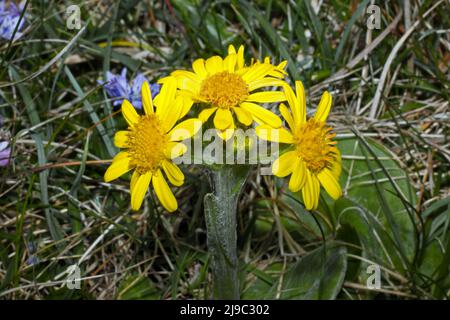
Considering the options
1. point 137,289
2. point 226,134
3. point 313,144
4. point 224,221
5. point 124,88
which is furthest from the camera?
point 124,88

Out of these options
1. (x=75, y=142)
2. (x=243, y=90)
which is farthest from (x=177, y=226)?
(x=243, y=90)

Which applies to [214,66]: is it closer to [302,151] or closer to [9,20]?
[302,151]

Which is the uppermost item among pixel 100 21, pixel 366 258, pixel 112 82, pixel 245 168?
pixel 100 21

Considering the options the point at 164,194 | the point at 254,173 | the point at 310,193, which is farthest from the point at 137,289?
the point at 310,193

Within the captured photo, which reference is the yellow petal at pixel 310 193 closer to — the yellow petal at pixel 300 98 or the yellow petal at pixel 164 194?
the yellow petal at pixel 300 98

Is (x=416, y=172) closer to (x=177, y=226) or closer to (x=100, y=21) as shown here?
(x=177, y=226)

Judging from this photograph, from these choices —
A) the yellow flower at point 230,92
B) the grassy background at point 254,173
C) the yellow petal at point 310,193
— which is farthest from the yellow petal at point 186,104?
the grassy background at point 254,173
